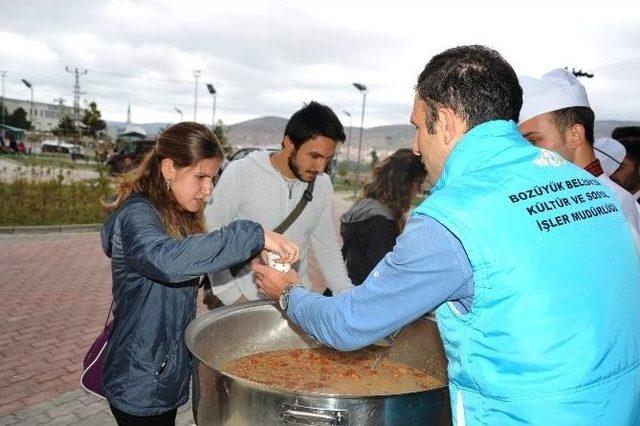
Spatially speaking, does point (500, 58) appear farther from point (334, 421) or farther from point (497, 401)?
point (334, 421)

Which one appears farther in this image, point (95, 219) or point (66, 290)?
point (95, 219)

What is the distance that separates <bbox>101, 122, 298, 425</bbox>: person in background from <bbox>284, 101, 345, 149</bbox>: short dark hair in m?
0.94

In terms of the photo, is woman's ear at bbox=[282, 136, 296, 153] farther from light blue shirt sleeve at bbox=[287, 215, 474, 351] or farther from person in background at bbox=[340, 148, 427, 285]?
light blue shirt sleeve at bbox=[287, 215, 474, 351]

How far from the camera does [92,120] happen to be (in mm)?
49219

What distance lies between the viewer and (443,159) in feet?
5.25

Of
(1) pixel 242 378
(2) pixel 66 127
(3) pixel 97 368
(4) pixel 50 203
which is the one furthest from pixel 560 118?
(2) pixel 66 127

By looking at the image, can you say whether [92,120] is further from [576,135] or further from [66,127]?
[576,135]

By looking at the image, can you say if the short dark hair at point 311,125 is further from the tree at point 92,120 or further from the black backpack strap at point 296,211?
the tree at point 92,120

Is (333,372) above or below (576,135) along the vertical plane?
below

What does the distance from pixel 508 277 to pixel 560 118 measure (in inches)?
65.0

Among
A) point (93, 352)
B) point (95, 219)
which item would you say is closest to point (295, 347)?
point (93, 352)

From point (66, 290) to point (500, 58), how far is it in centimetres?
708

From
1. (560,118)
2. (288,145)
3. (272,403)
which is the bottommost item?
(272,403)

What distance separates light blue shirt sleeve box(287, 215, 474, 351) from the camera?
137 cm
